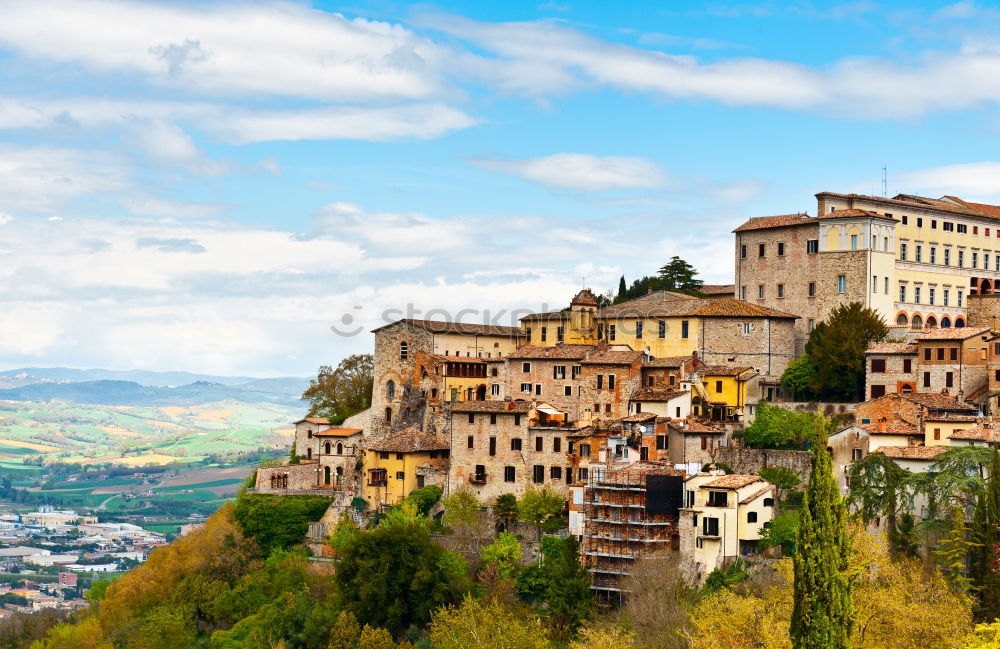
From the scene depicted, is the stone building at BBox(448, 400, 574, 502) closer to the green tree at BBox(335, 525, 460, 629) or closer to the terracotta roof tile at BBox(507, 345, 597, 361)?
the terracotta roof tile at BBox(507, 345, 597, 361)

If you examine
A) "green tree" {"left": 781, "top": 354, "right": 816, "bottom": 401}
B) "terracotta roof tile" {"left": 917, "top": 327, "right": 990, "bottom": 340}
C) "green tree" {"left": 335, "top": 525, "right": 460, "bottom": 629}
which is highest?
"terracotta roof tile" {"left": 917, "top": 327, "right": 990, "bottom": 340}

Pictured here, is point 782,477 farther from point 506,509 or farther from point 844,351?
point 506,509

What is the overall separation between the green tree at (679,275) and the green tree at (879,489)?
3306cm

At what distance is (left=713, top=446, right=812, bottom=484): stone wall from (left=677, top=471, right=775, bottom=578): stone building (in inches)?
169

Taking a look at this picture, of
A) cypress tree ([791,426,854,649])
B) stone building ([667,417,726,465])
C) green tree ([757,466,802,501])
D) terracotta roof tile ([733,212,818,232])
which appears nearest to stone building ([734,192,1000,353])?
terracotta roof tile ([733,212,818,232])

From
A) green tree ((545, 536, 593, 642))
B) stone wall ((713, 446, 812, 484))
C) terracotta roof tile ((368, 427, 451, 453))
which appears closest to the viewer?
green tree ((545, 536, 593, 642))

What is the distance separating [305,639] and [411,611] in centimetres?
549

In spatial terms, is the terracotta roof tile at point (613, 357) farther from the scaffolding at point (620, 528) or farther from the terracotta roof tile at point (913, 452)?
the terracotta roof tile at point (913, 452)

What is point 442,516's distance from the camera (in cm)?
6069

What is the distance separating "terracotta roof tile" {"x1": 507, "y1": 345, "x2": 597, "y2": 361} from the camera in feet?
213

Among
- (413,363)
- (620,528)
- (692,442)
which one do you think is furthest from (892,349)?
(413,363)

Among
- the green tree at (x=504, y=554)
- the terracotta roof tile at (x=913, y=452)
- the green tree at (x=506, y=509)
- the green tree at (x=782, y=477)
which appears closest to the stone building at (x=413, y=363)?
the green tree at (x=506, y=509)

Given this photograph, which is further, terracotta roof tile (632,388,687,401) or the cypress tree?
terracotta roof tile (632,388,687,401)

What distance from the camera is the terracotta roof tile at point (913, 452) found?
50.6 meters
